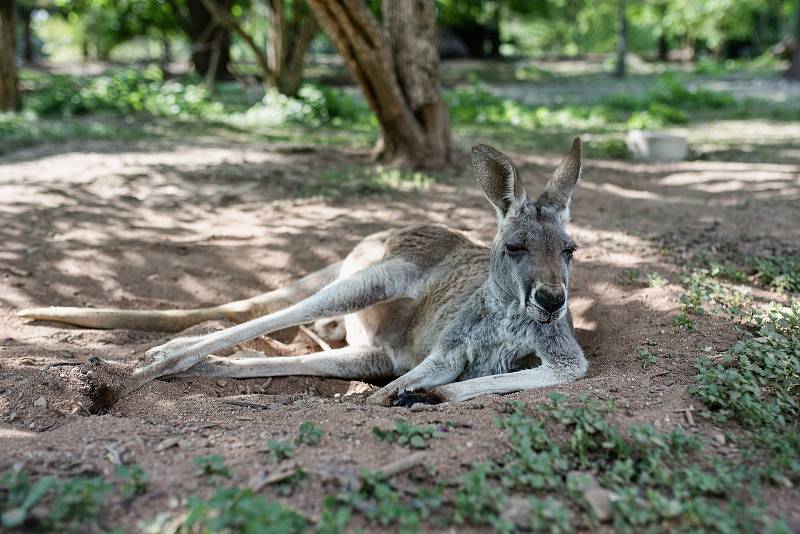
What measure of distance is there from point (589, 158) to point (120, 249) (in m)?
6.11

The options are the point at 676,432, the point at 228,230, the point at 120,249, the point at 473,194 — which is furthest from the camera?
the point at 473,194

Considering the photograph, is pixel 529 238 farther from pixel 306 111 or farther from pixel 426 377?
pixel 306 111

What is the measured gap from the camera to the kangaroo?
3322mm

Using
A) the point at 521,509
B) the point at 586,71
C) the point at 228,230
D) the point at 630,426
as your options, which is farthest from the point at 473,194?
the point at 586,71

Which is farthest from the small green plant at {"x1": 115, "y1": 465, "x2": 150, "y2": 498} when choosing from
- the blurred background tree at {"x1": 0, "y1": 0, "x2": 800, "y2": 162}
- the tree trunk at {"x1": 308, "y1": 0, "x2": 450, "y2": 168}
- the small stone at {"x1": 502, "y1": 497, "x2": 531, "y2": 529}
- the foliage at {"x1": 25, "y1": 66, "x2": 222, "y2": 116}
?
the foliage at {"x1": 25, "y1": 66, "x2": 222, "y2": 116}

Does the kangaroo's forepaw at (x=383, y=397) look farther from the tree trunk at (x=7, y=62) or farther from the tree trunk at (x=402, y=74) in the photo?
the tree trunk at (x=7, y=62)

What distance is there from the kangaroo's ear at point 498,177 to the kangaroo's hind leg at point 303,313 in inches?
30.9

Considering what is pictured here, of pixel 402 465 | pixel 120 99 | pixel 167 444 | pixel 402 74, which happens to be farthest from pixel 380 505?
pixel 120 99

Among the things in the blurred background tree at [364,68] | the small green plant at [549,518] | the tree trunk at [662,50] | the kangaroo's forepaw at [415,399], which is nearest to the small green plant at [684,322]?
the kangaroo's forepaw at [415,399]

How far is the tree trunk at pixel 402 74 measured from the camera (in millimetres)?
6922

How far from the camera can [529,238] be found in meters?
3.38

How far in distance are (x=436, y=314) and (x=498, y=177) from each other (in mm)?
870

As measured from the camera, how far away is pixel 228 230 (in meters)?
5.81

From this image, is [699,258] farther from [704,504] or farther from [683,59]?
[683,59]
